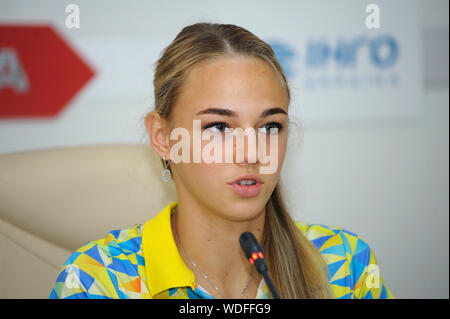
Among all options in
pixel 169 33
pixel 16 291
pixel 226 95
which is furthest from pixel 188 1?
pixel 16 291

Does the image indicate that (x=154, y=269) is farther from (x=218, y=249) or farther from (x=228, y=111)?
(x=228, y=111)

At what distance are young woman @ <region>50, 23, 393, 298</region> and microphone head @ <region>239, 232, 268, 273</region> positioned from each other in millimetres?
178

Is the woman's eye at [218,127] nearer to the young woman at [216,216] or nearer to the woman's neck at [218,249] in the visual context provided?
the young woman at [216,216]

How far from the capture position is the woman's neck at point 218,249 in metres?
0.96

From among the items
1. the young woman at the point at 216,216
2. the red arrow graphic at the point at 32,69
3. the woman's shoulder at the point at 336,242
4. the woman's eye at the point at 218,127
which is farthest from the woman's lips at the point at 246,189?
the red arrow graphic at the point at 32,69

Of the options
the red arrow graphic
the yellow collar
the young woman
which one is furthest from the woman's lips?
the red arrow graphic

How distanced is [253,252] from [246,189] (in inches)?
8.3

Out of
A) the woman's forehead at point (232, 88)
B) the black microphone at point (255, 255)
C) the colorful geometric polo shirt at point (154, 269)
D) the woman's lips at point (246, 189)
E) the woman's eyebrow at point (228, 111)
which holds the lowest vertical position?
the colorful geometric polo shirt at point (154, 269)

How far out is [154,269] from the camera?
3.12ft

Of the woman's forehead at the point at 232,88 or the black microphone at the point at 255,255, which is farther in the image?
the woman's forehead at the point at 232,88

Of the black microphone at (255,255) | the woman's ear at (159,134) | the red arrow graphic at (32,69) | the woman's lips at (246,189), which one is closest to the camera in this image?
the black microphone at (255,255)

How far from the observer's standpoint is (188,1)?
1.57 meters

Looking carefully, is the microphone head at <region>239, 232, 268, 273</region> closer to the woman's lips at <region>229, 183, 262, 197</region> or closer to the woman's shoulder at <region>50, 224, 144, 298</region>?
the woman's lips at <region>229, 183, 262, 197</region>

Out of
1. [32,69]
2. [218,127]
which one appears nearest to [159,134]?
[218,127]
